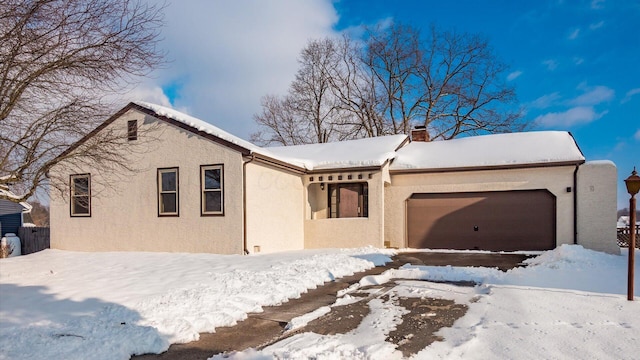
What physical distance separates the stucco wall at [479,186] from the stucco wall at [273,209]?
3.34m

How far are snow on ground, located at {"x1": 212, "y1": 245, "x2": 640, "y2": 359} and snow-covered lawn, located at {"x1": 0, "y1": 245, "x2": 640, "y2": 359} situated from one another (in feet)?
0.05

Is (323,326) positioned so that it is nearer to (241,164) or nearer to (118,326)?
(118,326)

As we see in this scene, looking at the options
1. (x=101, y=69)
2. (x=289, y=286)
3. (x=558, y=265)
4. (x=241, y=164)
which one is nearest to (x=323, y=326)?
(x=289, y=286)

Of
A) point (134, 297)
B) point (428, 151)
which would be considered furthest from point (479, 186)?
point (134, 297)

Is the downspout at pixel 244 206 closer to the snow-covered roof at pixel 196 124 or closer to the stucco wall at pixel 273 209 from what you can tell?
the stucco wall at pixel 273 209

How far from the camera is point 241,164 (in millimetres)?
12047

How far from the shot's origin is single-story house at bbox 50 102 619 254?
41.1 feet

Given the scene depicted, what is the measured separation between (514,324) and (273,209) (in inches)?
362

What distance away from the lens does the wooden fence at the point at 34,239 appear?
1836cm

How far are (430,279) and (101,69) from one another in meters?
Answer: 7.15

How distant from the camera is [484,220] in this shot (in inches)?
549

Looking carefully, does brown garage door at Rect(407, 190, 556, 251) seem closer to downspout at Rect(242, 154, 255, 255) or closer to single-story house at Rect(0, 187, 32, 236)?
downspout at Rect(242, 154, 255, 255)

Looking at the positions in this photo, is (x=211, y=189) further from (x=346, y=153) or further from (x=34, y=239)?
(x=34, y=239)

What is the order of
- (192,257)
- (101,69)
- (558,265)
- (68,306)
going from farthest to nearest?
1. (192,257)
2. (558,265)
3. (101,69)
4. (68,306)
